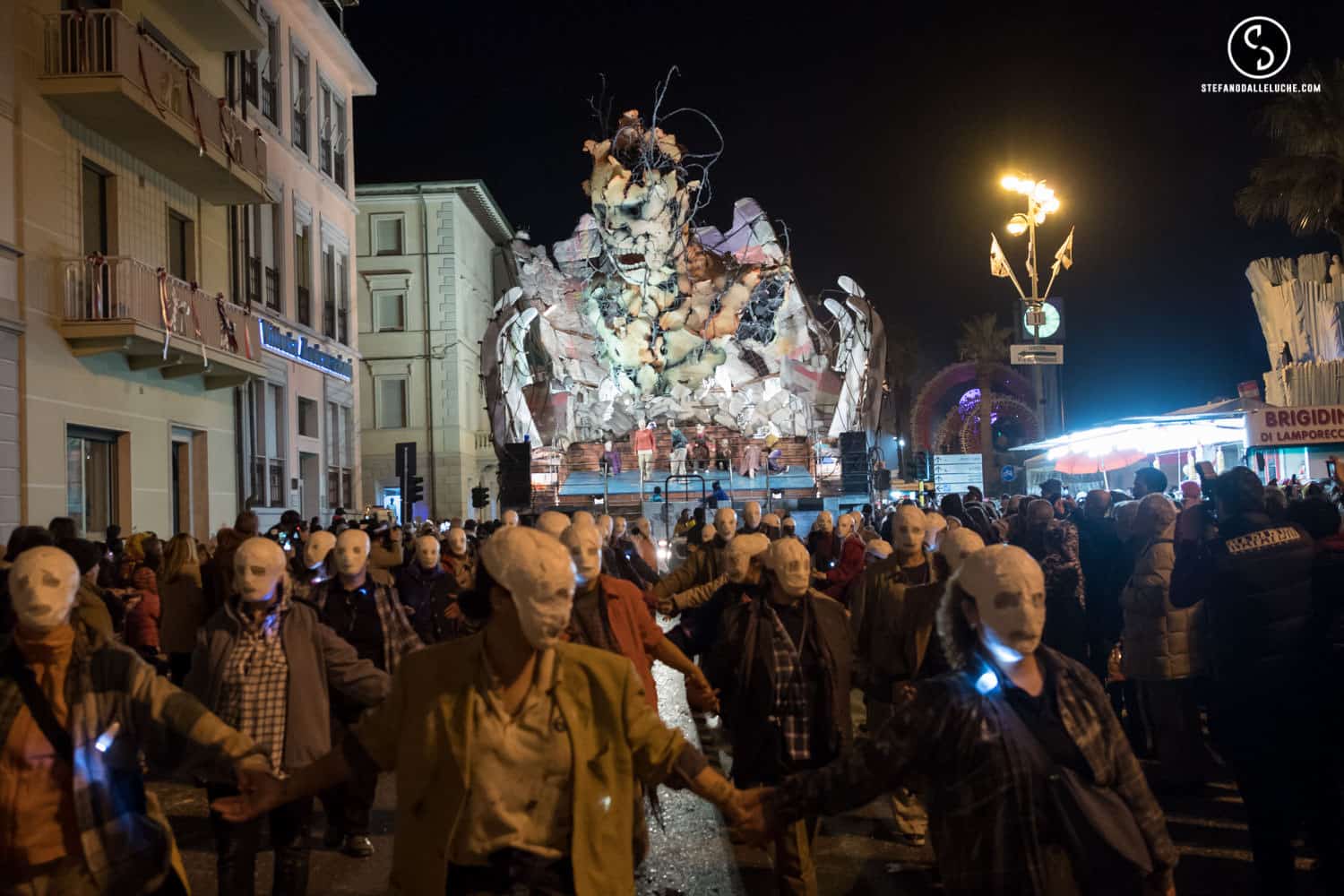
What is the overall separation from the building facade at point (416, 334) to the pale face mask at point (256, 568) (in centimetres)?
3866

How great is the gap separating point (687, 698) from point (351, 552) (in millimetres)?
2001

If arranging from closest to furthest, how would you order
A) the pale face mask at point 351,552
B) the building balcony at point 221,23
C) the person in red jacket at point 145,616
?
the pale face mask at point 351,552 → the person in red jacket at point 145,616 → the building balcony at point 221,23

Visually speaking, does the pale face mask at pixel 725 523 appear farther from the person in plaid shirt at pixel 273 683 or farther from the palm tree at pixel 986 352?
the palm tree at pixel 986 352

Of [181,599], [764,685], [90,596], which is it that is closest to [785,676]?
[764,685]

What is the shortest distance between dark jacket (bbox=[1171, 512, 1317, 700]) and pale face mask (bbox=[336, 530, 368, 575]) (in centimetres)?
414

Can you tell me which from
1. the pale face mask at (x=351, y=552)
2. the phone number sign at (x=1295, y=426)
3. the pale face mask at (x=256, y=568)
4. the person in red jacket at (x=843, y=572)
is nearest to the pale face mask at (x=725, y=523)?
the person in red jacket at (x=843, y=572)

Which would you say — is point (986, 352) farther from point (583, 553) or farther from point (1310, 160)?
point (583, 553)

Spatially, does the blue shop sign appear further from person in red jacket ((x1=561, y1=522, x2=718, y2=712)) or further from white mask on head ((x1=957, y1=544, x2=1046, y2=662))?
white mask on head ((x1=957, y1=544, x2=1046, y2=662))

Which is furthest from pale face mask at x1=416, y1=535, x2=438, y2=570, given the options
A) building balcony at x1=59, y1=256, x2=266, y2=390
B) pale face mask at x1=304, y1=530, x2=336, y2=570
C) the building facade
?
the building facade

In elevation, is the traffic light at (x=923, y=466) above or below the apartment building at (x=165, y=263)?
below

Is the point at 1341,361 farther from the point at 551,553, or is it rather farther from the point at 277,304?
the point at 551,553

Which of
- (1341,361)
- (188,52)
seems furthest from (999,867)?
(1341,361)

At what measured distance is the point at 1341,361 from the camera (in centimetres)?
2934

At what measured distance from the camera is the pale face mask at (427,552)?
8430mm
